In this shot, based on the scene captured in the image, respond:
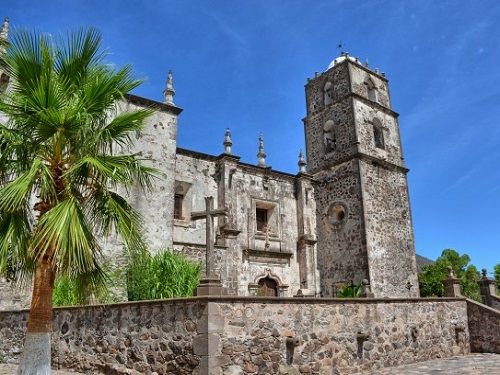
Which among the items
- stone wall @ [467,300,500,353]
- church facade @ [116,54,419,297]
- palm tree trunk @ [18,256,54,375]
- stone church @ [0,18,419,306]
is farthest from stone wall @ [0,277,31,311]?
stone wall @ [467,300,500,353]

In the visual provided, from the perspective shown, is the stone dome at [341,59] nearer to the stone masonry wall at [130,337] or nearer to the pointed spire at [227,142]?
the pointed spire at [227,142]

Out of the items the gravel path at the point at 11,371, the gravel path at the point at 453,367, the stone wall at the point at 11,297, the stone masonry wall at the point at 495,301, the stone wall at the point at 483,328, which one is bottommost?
the gravel path at the point at 453,367

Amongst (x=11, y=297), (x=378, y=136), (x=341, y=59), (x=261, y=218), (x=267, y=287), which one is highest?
(x=341, y=59)

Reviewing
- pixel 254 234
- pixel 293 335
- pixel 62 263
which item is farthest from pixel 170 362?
pixel 254 234

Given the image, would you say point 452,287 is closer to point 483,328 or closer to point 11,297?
point 483,328

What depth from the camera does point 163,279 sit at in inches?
445

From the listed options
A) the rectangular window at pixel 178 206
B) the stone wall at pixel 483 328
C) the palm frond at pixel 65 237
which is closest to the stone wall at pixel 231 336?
the palm frond at pixel 65 237

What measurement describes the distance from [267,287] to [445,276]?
763cm

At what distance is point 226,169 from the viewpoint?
1669 cm

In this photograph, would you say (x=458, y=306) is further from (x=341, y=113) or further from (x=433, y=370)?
(x=341, y=113)

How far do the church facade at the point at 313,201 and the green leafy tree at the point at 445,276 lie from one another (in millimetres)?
3911

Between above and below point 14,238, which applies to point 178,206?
above

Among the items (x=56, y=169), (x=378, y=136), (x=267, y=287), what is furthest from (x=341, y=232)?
(x=56, y=169)

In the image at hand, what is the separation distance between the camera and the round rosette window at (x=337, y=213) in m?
18.8
